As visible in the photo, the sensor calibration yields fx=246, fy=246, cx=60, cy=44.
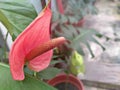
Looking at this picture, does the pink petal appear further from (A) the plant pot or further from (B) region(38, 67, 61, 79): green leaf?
(A) the plant pot

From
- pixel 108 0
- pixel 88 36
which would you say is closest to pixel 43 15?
pixel 88 36

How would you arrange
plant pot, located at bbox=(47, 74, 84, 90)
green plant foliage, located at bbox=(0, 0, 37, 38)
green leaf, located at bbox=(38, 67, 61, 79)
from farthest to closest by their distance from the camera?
plant pot, located at bbox=(47, 74, 84, 90) → green leaf, located at bbox=(38, 67, 61, 79) → green plant foliage, located at bbox=(0, 0, 37, 38)

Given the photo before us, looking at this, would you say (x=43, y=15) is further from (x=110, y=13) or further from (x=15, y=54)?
(x=110, y=13)

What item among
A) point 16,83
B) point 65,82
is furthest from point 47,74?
point 65,82

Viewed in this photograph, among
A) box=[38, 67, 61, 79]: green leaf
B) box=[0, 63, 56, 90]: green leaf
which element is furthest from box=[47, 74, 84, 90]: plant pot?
box=[0, 63, 56, 90]: green leaf

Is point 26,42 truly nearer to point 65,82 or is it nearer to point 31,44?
point 31,44

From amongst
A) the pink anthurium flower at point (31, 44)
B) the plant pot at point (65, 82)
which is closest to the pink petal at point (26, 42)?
the pink anthurium flower at point (31, 44)
